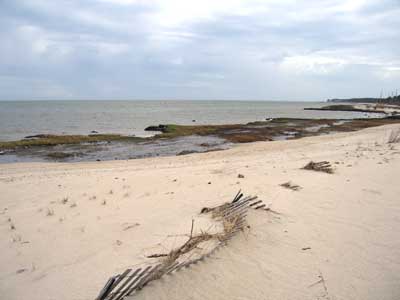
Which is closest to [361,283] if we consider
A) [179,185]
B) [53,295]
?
[53,295]

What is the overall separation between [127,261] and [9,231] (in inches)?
115

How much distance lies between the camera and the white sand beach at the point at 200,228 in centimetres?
400

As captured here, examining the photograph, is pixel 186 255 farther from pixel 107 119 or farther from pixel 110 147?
pixel 107 119

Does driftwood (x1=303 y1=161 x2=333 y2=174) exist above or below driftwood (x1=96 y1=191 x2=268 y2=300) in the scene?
above

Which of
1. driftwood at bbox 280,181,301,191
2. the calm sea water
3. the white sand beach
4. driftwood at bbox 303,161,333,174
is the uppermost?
the calm sea water

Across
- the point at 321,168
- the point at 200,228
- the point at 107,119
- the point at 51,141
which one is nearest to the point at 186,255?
the point at 200,228

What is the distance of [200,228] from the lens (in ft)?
18.3

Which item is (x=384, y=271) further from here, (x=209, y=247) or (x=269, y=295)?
(x=209, y=247)

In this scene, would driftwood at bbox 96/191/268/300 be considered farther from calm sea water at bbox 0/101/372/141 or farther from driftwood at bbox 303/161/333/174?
calm sea water at bbox 0/101/372/141

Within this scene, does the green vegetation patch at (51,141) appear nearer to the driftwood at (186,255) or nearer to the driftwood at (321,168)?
the driftwood at (321,168)

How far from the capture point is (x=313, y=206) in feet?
23.0

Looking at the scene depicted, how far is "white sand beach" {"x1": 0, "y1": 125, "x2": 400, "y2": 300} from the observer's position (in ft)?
13.1

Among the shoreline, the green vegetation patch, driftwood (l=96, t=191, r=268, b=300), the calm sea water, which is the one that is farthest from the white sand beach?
the calm sea water

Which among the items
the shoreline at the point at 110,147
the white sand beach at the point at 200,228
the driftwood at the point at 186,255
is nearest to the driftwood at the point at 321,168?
the white sand beach at the point at 200,228
